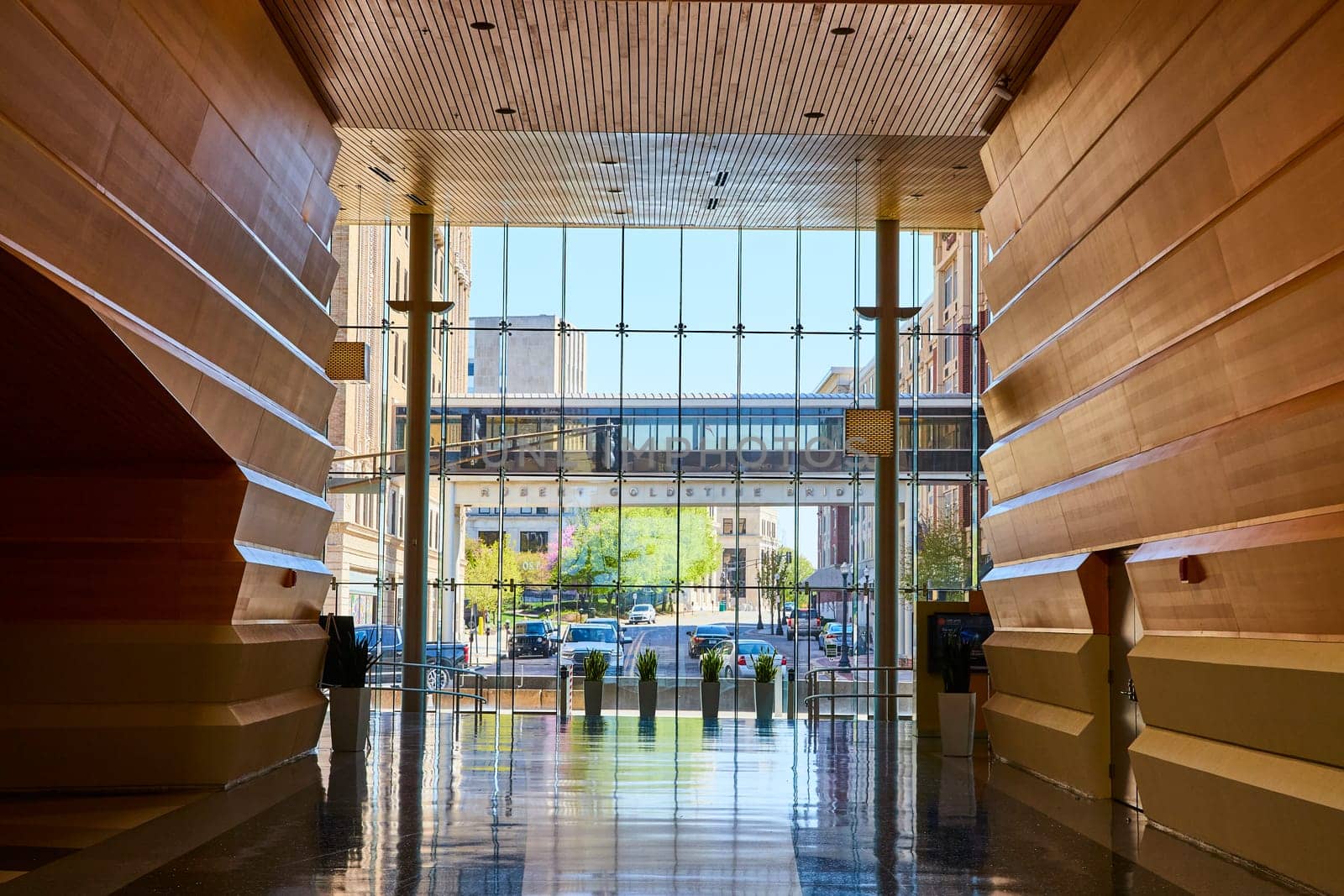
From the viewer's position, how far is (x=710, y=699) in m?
20.3

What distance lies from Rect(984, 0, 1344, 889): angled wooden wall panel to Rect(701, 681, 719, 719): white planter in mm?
8395

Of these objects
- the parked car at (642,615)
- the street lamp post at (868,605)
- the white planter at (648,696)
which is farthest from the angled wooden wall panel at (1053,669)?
the parked car at (642,615)

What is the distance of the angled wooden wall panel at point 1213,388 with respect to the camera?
7.09 m

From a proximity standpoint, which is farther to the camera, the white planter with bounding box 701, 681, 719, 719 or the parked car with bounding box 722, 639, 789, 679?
the parked car with bounding box 722, 639, 789, 679

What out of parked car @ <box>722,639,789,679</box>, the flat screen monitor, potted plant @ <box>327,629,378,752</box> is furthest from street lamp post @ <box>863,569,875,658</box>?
potted plant @ <box>327,629,378,752</box>

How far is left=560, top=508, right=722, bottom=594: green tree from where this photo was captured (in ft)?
73.8

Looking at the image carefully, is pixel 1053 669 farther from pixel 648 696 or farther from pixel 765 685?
pixel 648 696

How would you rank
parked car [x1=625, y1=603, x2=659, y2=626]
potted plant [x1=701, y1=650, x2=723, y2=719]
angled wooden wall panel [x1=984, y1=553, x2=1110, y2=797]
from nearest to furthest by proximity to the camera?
angled wooden wall panel [x1=984, y1=553, x2=1110, y2=797] → potted plant [x1=701, y1=650, x2=723, y2=719] → parked car [x1=625, y1=603, x2=659, y2=626]

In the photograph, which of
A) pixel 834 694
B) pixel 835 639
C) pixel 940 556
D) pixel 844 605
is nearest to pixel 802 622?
pixel 835 639

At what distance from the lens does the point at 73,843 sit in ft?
26.6

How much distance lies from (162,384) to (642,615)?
1407 cm

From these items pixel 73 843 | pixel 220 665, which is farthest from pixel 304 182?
pixel 73 843

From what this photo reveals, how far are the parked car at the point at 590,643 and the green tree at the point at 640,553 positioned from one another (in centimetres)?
63

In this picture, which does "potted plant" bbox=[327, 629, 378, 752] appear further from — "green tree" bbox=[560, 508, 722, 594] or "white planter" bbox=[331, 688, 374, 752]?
"green tree" bbox=[560, 508, 722, 594]
